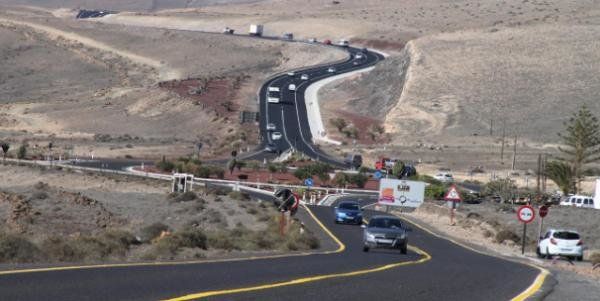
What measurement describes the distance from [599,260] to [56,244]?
58.2 feet

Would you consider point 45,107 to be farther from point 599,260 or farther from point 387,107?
point 599,260

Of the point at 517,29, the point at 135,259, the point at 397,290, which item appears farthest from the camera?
the point at 517,29

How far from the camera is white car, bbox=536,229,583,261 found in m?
38.2

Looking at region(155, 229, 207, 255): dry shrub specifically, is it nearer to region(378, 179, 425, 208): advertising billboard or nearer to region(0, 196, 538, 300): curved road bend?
region(0, 196, 538, 300): curved road bend

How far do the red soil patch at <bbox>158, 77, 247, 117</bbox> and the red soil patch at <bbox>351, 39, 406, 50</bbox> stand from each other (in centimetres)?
4362

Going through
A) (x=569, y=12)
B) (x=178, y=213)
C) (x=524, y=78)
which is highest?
(x=569, y=12)

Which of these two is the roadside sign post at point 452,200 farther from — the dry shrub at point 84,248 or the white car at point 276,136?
the white car at point 276,136

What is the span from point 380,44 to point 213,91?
2367 inches

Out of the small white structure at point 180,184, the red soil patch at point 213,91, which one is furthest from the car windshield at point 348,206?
the red soil patch at point 213,91

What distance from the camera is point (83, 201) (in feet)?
176

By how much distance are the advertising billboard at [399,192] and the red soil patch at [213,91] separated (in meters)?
59.3

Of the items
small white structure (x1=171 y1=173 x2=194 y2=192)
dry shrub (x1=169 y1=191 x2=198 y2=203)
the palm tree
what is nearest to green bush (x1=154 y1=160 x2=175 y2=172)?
small white structure (x1=171 y1=173 x2=194 y2=192)

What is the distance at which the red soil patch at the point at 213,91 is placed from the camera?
405 ft

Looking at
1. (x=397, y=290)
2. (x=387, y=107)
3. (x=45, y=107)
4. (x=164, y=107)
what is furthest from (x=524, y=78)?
(x=397, y=290)
